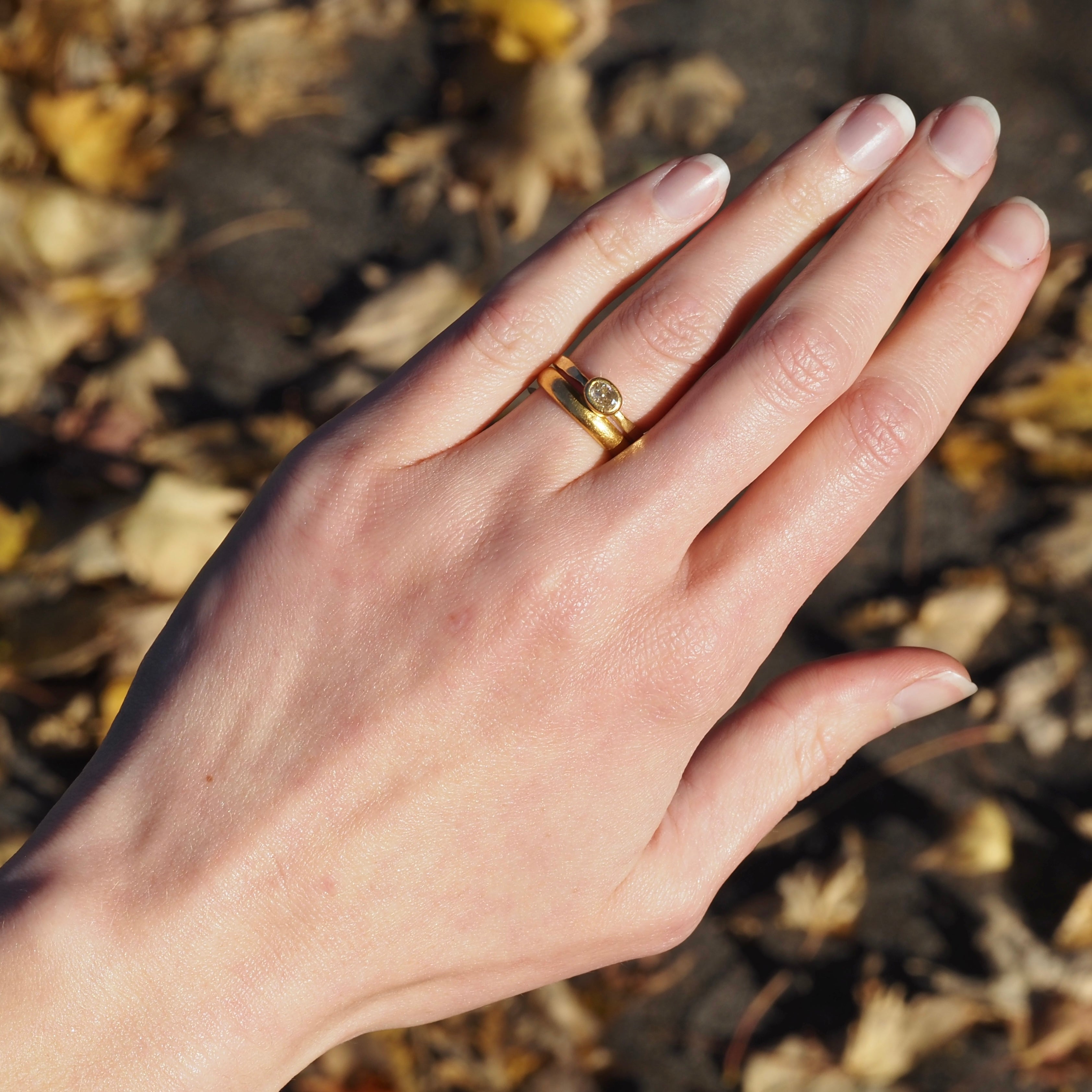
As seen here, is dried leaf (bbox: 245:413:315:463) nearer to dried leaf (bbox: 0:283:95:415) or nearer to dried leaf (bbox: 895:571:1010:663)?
dried leaf (bbox: 0:283:95:415)

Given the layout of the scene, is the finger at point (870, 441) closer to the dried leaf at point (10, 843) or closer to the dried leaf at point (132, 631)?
the dried leaf at point (132, 631)

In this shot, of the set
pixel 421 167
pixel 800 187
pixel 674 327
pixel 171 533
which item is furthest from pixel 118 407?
pixel 800 187

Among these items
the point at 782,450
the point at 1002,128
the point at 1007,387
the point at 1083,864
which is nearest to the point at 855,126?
the point at 782,450

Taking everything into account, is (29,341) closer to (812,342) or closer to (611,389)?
(611,389)

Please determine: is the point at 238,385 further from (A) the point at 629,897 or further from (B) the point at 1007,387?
(B) the point at 1007,387

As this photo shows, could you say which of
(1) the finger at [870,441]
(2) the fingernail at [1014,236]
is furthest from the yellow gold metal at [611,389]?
(2) the fingernail at [1014,236]

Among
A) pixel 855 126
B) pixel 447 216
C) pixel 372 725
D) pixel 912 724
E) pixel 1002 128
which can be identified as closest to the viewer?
pixel 372 725
